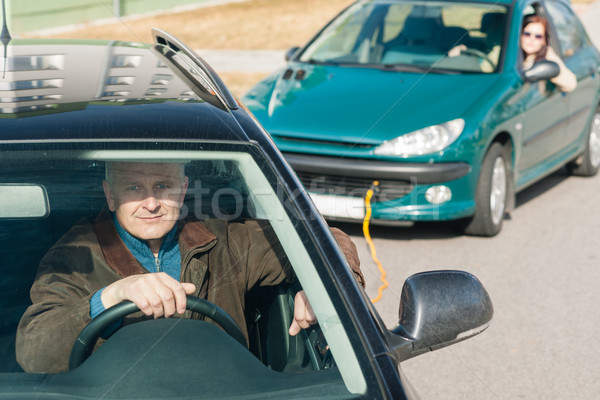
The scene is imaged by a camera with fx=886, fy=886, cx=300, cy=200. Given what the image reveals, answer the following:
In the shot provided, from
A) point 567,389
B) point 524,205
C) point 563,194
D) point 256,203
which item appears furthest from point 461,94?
point 256,203

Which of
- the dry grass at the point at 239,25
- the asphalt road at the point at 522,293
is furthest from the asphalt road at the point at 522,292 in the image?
the dry grass at the point at 239,25

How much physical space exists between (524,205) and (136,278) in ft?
19.4

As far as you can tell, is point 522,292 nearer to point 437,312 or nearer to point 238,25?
point 437,312

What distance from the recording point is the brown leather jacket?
2.13 metres

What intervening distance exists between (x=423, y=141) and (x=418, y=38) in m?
1.64

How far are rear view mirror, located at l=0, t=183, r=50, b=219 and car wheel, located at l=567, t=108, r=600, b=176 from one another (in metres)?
6.98

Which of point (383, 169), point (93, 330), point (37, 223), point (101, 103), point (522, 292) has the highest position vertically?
point (101, 103)

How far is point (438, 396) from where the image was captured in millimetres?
4004

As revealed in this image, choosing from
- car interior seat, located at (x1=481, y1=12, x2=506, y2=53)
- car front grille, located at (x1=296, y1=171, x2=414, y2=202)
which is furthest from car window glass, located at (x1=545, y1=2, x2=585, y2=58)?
car front grille, located at (x1=296, y1=171, x2=414, y2=202)

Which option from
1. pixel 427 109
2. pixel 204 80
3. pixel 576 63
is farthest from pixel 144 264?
pixel 576 63

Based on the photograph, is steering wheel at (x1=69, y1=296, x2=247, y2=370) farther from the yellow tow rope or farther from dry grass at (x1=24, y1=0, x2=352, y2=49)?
dry grass at (x1=24, y1=0, x2=352, y2=49)

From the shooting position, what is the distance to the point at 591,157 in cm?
860

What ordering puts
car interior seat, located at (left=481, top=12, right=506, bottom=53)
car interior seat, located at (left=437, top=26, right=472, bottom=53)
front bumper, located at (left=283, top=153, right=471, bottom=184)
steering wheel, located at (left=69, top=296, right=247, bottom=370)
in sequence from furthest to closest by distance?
car interior seat, located at (left=437, top=26, right=472, bottom=53), car interior seat, located at (left=481, top=12, right=506, bottom=53), front bumper, located at (left=283, top=153, right=471, bottom=184), steering wheel, located at (left=69, top=296, right=247, bottom=370)

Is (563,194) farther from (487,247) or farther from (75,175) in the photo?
(75,175)
